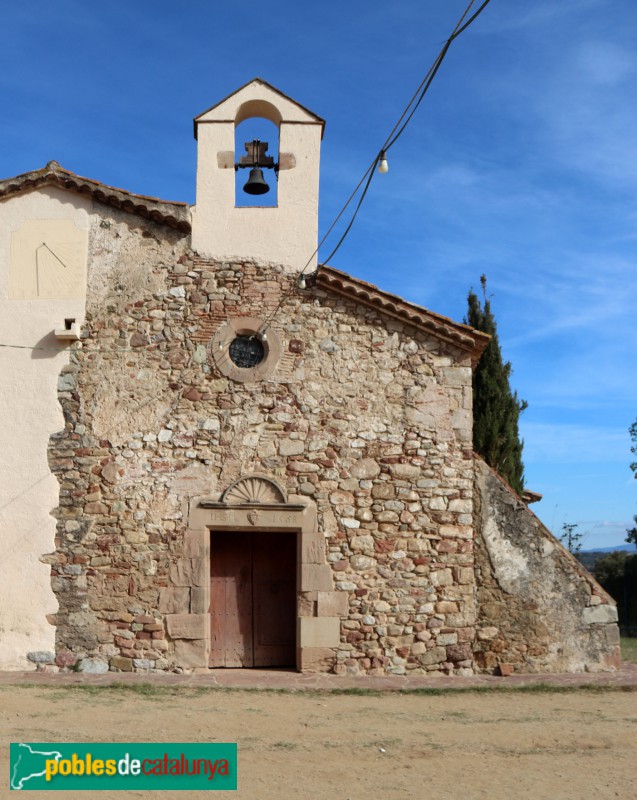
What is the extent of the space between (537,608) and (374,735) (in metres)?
4.03

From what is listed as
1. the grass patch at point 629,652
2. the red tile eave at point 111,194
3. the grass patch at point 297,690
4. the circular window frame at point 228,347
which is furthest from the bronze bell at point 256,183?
the grass patch at point 629,652

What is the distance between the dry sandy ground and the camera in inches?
237

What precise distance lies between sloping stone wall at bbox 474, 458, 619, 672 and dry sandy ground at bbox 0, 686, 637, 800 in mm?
1045

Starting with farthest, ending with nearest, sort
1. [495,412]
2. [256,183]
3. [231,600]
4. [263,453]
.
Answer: [495,412], [256,183], [231,600], [263,453]

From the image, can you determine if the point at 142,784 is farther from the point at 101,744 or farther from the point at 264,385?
the point at 264,385

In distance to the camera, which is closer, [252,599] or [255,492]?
[255,492]

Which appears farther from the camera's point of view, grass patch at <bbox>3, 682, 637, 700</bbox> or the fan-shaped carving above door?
the fan-shaped carving above door

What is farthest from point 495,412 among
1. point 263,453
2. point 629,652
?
point 263,453

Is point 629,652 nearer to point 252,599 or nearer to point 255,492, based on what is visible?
point 252,599

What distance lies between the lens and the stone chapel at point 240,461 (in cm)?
1073

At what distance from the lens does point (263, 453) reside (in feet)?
36.2

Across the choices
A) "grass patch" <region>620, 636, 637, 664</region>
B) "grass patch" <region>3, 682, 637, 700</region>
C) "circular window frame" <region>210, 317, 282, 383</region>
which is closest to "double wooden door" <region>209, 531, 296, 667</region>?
"grass patch" <region>3, 682, 637, 700</region>

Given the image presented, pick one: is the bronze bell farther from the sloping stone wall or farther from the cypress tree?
the cypress tree

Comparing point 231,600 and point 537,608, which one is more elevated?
point 231,600
